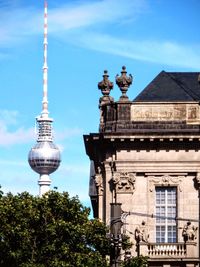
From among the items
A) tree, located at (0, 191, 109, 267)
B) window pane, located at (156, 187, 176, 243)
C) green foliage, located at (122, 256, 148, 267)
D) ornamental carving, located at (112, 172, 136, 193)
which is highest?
ornamental carving, located at (112, 172, 136, 193)

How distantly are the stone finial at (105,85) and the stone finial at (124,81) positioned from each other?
2.84 m

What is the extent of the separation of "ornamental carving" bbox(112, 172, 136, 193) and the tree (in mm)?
6817

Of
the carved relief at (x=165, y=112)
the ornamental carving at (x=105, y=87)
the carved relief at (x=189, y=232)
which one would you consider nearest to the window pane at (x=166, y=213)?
the carved relief at (x=189, y=232)

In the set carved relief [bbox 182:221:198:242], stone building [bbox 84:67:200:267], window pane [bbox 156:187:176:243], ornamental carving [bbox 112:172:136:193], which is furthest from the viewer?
ornamental carving [bbox 112:172:136:193]

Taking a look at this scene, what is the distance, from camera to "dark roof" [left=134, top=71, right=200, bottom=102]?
312ft

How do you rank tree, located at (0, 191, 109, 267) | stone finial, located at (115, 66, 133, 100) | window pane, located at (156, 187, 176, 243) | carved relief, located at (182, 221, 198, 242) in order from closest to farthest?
tree, located at (0, 191, 109, 267)
carved relief, located at (182, 221, 198, 242)
window pane, located at (156, 187, 176, 243)
stone finial, located at (115, 66, 133, 100)

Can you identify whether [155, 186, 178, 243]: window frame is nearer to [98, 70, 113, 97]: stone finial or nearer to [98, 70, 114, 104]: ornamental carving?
[98, 70, 114, 104]: ornamental carving

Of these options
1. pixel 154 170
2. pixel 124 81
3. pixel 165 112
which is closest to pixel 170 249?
pixel 154 170

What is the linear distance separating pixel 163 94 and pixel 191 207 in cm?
817

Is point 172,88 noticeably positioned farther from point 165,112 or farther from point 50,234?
point 50,234

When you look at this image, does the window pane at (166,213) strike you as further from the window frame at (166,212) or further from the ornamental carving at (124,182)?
the ornamental carving at (124,182)

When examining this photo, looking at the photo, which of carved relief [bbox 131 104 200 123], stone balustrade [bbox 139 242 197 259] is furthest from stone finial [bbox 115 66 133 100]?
stone balustrade [bbox 139 242 197 259]

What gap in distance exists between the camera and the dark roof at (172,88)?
312ft

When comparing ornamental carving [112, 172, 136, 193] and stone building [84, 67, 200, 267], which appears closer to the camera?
stone building [84, 67, 200, 267]
